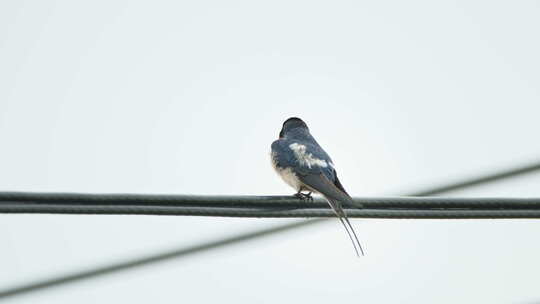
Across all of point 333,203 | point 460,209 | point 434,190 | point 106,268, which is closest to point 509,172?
point 434,190

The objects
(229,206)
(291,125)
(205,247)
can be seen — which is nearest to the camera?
(229,206)

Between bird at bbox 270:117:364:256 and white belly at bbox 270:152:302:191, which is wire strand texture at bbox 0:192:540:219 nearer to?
bird at bbox 270:117:364:256

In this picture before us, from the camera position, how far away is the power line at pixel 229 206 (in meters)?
3.47

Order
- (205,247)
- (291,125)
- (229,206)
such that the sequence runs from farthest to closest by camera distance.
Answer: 1. (291,125)
2. (205,247)
3. (229,206)

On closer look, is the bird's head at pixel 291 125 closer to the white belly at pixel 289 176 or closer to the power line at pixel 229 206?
the white belly at pixel 289 176

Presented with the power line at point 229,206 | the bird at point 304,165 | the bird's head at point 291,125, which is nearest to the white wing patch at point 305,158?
the bird at point 304,165

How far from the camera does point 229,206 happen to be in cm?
370

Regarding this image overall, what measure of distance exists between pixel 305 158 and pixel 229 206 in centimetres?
257

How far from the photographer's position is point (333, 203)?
4695mm

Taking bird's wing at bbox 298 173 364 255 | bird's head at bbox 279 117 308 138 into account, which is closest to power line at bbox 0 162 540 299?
bird's wing at bbox 298 173 364 255

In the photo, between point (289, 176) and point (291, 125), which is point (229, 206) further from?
point (291, 125)

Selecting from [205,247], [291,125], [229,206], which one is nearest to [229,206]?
[229,206]

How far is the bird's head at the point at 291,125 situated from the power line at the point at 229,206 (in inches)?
144

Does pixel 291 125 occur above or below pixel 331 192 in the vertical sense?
above
